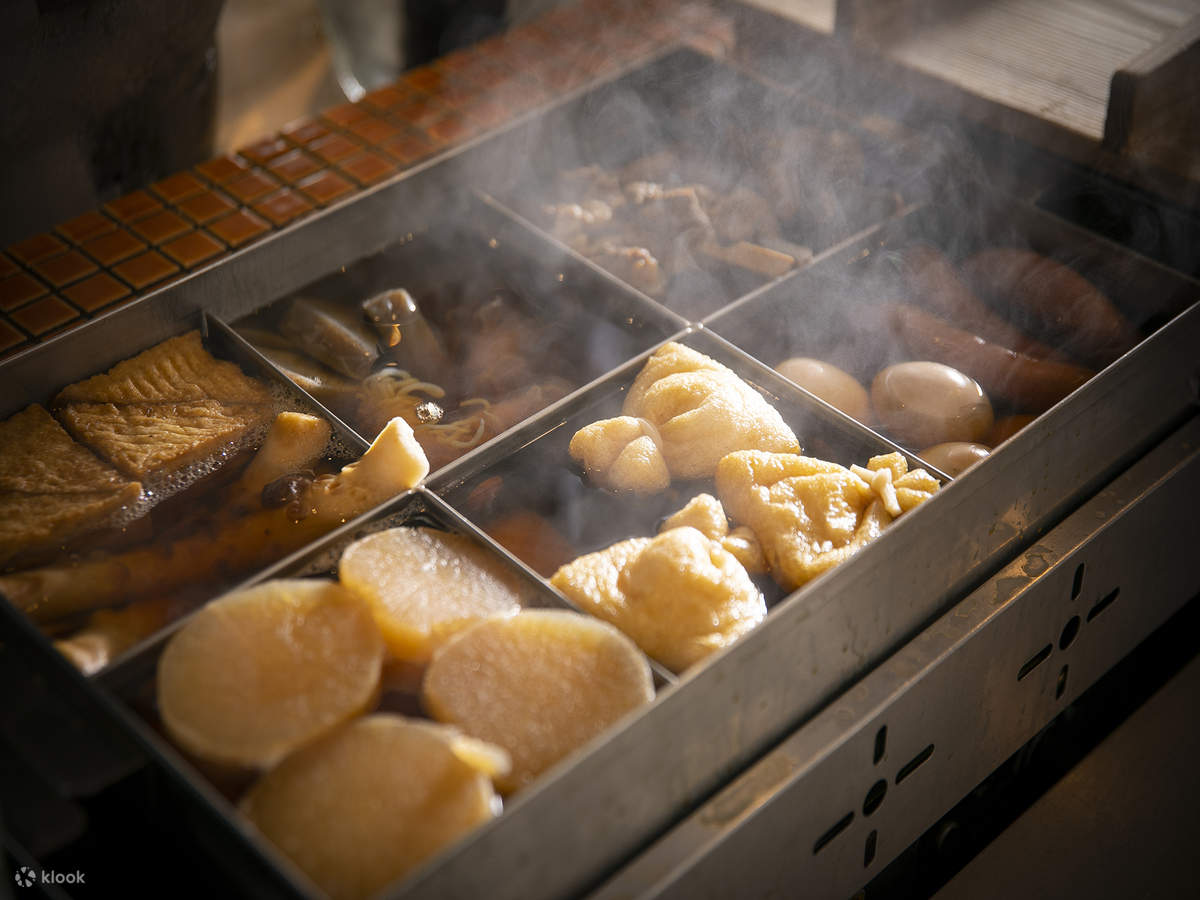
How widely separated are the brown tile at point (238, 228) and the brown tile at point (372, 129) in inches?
19.3

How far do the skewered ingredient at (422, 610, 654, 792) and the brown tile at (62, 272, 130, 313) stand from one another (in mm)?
1452

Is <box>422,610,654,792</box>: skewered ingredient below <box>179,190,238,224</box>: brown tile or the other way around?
below

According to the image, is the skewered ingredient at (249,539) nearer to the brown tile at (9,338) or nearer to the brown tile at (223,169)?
the brown tile at (9,338)

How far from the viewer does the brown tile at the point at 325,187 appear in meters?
2.95

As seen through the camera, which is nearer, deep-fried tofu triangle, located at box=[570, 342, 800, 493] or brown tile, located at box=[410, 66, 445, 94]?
deep-fried tofu triangle, located at box=[570, 342, 800, 493]

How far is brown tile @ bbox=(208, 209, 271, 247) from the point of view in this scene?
2.79 meters

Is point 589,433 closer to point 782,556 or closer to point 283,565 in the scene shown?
point 782,556

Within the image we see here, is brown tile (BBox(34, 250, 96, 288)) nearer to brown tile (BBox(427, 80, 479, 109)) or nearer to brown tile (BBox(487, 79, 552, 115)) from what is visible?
brown tile (BBox(427, 80, 479, 109))

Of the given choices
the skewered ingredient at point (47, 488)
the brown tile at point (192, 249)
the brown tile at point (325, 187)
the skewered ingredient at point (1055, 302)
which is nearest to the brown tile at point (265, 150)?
the brown tile at point (325, 187)

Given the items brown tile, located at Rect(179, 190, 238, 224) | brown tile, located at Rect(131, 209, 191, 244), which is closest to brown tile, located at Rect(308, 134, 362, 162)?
brown tile, located at Rect(179, 190, 238, 224)

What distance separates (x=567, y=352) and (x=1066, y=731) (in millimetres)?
1574

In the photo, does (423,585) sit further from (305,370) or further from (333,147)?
(333,147)

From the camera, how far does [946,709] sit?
2062 mm

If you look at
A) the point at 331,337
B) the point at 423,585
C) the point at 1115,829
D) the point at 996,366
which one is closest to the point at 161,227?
the point at 331,337
